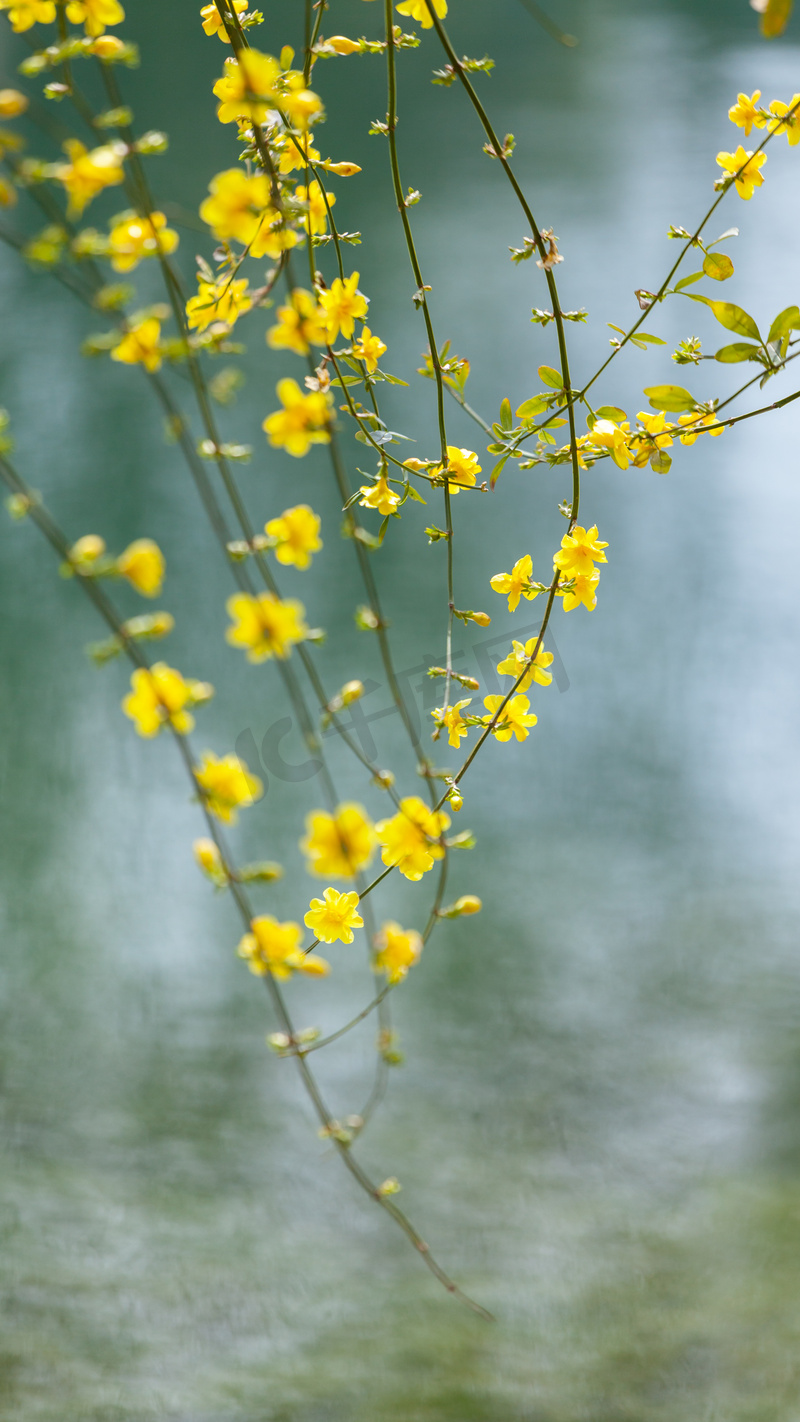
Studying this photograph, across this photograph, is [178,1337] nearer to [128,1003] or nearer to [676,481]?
[128,1003]

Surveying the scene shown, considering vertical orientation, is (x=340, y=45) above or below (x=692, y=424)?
above

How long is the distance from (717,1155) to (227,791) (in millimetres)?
872

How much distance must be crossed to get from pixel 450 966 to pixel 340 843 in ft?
2.95

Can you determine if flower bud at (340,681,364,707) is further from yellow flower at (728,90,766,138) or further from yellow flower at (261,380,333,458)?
yellow flower at (728,90,766,138)

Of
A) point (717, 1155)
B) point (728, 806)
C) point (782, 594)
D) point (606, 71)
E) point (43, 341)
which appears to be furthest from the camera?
point (606, 71)

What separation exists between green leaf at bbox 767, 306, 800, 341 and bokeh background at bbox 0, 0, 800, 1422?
78 centimetres

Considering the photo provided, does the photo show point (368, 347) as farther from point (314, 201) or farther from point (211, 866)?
point (211, 866)

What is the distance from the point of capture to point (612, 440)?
34 centimetres

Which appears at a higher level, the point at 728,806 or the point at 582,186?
the point at 582,186

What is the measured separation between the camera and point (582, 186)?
211cm

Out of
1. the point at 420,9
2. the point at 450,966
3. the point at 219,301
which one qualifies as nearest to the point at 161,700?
the point at 219,301

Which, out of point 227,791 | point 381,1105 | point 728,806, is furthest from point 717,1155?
point 227,791

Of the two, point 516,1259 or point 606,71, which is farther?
point 606,71

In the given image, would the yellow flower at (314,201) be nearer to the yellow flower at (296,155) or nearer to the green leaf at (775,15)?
the yellow flower at (296,155)
